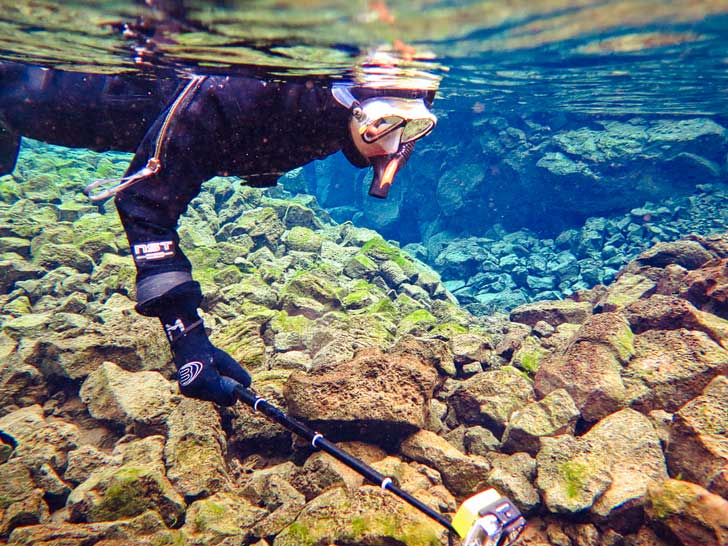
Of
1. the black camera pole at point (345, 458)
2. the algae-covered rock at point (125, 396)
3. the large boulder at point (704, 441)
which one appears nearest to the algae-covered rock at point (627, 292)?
the large boulder at point (704, 441)

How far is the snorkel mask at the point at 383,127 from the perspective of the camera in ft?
8.22

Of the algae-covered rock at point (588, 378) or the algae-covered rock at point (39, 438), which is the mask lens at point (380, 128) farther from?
the algae-covered rock at point (39, 438)

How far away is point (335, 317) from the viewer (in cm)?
579

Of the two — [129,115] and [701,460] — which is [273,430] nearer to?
[129,115]

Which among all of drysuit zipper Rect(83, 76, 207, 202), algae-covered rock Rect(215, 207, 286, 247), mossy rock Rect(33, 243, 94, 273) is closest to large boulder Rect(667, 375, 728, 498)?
drysuit zipper Rect(83, 76, 207, 202)

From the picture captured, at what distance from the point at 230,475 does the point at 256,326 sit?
199cm

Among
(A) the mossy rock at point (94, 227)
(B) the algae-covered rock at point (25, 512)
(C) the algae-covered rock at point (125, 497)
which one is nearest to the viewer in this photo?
(B) the algae-covered rock at point (25, 512)

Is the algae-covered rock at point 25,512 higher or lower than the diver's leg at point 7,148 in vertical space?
lower

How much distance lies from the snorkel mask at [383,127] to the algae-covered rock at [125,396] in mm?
2478

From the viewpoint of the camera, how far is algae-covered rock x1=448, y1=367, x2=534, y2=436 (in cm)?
344

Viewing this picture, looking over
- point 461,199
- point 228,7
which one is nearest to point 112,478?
point 228,7

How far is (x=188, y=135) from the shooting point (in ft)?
7.11

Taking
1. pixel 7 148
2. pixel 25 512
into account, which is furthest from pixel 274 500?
pixel 7 148

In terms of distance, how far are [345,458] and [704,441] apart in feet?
7.97
